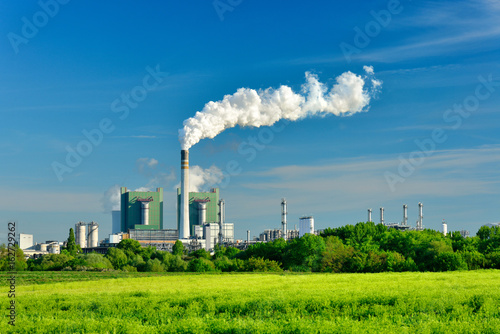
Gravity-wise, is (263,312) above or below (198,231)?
above

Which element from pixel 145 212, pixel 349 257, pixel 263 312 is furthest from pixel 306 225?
pixel 263 312

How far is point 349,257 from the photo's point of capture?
7175 centimetres

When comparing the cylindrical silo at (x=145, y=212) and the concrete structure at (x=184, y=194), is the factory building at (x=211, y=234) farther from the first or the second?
the cylindrical silo at (x=145, y=212)

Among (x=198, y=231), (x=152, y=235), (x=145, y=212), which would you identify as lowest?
(x=152, y=235)

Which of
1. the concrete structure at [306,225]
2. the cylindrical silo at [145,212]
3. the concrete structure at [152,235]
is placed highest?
the cylindrical silo at [145,212]

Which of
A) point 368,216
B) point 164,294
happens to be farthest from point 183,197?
point 164,294

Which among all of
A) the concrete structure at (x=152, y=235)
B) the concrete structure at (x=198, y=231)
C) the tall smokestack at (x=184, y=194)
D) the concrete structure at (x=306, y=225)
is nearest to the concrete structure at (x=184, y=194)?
the tall smokestack at (x=184, y=194)

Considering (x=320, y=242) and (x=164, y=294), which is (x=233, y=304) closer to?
(x=164, y=294)

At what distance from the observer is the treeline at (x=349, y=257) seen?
69.0 m

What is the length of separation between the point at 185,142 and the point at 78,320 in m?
129

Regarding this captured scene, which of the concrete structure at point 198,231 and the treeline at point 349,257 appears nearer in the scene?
the treeline at point 349,257

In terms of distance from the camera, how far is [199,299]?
26.3 m

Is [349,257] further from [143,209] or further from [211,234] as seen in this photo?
[143,209]

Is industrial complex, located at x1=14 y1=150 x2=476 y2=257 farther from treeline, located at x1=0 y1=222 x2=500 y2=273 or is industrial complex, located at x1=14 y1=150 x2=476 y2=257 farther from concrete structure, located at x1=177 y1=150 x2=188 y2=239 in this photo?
treeline, located at x1=0 y1=222 x2=500 y2=273
